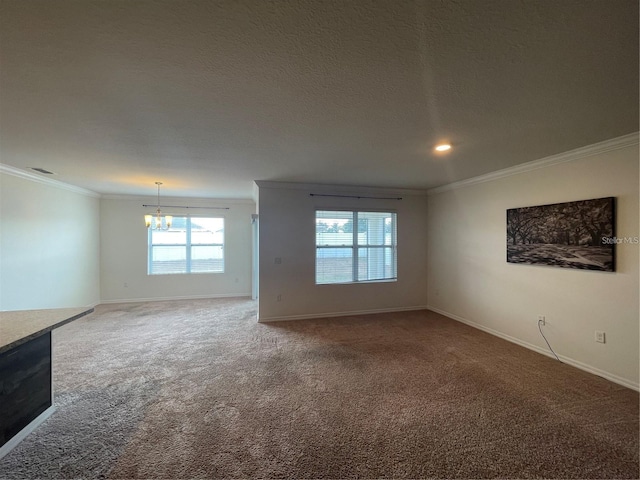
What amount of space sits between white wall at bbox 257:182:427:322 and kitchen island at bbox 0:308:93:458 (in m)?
2.74

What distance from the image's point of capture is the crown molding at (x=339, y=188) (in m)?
4.65

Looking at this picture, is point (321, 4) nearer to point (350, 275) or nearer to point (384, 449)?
point (384, 449)

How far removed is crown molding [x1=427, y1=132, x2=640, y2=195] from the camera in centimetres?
255

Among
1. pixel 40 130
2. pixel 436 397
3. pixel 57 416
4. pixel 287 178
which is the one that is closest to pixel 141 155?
pixel 40 130

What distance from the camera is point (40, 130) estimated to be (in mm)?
2383

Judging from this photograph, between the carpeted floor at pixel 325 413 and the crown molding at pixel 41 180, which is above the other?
the crown molding at pixel 41 180

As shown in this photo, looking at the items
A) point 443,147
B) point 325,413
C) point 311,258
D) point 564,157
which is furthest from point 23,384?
point 564,157

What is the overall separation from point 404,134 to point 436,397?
241cm

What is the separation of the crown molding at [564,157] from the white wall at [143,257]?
16.7ft

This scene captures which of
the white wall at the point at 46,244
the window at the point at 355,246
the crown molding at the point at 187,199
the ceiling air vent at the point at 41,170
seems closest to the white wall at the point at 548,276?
the window at the point at 355,246

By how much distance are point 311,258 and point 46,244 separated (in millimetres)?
4373

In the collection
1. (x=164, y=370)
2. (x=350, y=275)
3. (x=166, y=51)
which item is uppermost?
(x=166, y=51)

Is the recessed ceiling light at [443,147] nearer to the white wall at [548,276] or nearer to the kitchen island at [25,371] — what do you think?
the white wall at [548,276]

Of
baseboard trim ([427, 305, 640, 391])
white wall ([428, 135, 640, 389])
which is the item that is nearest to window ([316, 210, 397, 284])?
white wall ([428, 135, 640, 389])
